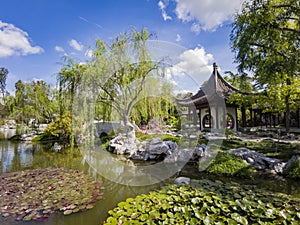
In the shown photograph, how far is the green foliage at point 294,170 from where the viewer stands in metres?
4.08

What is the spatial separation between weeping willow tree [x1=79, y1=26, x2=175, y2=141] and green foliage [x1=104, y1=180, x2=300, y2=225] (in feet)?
13.9

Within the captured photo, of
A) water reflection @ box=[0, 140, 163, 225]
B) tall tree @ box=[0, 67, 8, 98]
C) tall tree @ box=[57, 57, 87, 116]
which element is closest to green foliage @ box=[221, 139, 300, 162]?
water reflection @ box=[0, 140, 163, 225]

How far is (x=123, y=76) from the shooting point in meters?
6.62

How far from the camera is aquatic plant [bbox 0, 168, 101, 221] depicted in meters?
3.02

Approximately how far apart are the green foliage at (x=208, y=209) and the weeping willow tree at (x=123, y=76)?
13.9 ft

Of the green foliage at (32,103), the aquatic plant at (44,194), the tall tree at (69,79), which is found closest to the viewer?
the aquatic plant at (44,194)

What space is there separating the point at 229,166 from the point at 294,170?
1.32 m

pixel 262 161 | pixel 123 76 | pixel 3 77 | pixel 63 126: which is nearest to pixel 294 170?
pixel 262 161

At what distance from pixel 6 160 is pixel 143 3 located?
7.17 m

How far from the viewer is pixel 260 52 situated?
5246 millimetres

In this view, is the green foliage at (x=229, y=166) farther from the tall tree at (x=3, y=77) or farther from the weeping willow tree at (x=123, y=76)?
the tall tree at (x=3, y=77)

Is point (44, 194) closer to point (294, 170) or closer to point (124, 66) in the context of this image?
point (124, 66)

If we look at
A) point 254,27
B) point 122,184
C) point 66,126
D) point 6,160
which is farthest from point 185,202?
point 66,126

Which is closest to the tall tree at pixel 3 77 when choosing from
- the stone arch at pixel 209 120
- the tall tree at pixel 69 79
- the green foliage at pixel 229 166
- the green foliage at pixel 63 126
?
the green foliage at pixel 63 126
